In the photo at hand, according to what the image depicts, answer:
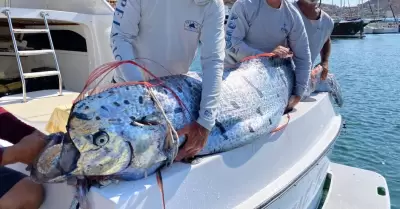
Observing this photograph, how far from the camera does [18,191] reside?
1904mm

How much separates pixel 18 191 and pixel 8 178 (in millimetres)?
116

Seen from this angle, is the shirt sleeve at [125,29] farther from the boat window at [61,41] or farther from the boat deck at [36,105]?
the boat window at [61,41]

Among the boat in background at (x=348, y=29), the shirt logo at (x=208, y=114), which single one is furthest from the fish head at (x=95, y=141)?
the boat in background at (x=348, y=29)

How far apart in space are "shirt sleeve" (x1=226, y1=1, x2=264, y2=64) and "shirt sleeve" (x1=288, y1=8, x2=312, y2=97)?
0.31 metres

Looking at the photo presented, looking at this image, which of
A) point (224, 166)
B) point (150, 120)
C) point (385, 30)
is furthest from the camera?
point (385, 30)

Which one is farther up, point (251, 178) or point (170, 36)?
point (170, 36)

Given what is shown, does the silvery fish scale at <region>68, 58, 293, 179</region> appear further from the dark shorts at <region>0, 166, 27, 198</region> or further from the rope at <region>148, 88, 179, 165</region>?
the dark shorts at <region>0, 166, 27, 198</region>

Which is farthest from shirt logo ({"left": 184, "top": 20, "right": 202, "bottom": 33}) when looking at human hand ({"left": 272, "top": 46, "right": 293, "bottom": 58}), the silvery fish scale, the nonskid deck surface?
the nonskid deck surface

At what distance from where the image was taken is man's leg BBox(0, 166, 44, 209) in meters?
1.86

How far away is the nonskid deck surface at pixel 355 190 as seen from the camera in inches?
165

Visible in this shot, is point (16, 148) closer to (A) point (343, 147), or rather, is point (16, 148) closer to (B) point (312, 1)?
(B) point (312, 1)

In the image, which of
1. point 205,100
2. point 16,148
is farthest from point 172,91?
point 16,148

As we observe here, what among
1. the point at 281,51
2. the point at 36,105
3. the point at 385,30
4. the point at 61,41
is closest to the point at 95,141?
the point at 281,51

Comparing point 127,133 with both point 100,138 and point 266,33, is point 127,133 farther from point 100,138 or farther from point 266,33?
point 266,33
